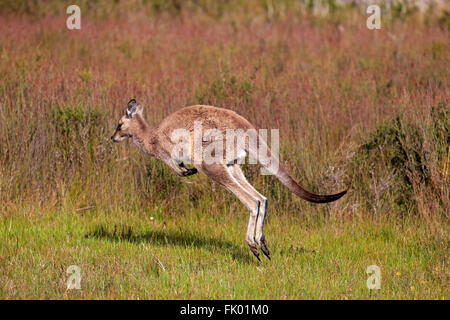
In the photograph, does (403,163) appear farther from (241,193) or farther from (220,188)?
(241,193)

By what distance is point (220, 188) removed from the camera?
7359mm

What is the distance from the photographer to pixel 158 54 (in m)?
11.9

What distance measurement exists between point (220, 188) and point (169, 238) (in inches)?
43.8

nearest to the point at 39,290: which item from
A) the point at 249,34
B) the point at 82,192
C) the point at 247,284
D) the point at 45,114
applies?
the point at 247,284

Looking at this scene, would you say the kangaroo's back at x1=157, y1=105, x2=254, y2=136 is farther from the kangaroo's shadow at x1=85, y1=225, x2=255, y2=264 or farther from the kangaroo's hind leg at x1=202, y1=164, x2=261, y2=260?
the kangaroo's shadow at x1=85, y1=225, x2=255, y2=264

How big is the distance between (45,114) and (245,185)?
3760mm

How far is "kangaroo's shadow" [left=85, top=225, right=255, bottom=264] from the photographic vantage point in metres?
6.12

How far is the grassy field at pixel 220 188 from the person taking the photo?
209 inches

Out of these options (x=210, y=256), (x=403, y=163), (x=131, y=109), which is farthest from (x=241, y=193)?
(x=403, y=163)

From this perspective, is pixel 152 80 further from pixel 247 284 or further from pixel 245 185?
pixel 247 284

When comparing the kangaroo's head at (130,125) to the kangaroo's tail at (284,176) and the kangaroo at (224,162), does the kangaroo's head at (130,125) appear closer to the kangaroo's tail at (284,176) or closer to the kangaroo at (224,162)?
the kangaroo at (224,162)

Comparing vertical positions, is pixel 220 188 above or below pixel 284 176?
below

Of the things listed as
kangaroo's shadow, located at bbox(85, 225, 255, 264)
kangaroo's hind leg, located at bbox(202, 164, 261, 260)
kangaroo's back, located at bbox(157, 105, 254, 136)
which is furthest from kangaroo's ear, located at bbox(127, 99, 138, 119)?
kangaroo's shadow, located at bbox(85, 225, 255, 264)

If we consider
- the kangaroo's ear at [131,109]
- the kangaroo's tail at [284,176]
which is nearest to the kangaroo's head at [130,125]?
the kangaroo's ear at [131,109]
